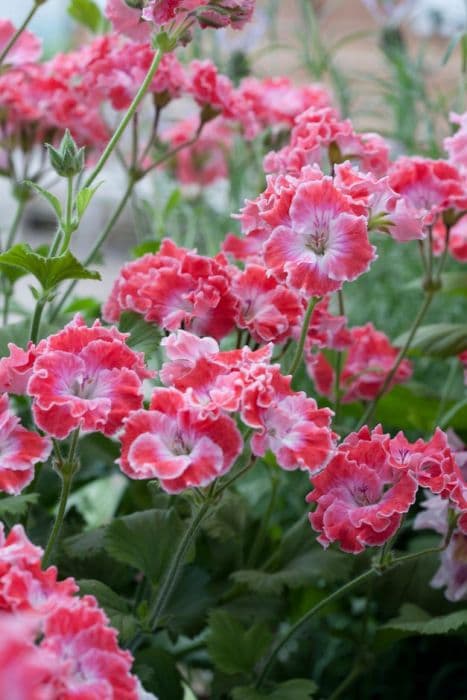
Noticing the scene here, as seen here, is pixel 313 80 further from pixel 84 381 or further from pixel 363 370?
pixel 84 381

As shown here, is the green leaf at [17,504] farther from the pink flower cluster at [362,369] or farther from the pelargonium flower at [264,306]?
the pink flower cluster at [362,369]

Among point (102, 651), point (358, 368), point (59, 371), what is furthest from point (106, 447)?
point (102, 651)

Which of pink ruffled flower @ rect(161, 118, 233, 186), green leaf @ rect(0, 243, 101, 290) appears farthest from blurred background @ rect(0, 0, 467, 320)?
green leaf @ rect(0, 243, 101, 290)

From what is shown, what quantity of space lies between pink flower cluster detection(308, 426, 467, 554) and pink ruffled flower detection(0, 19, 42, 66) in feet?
1.47

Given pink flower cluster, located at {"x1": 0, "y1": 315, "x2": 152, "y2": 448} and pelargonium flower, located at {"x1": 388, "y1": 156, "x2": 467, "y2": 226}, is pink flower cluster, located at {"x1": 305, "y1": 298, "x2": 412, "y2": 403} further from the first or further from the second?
pink flower cluster, located at {"x1": 0, "y1": 315, "x2": 152, "y2": 448}

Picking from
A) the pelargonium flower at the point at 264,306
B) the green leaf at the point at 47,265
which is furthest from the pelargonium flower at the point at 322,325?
the green leaf at the point at 47,265

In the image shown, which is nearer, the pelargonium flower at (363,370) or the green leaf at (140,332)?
the green leaf at (140,332)

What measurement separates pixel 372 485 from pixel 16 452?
6.9 inches

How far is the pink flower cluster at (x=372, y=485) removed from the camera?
1.67 ft

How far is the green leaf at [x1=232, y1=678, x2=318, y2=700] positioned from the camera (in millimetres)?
601

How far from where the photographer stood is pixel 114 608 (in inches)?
23.1

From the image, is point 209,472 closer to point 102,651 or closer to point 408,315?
point 102,651

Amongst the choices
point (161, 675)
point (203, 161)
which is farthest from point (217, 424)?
point (203, 161)

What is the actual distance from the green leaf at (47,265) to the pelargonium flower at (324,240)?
4.2 inches
